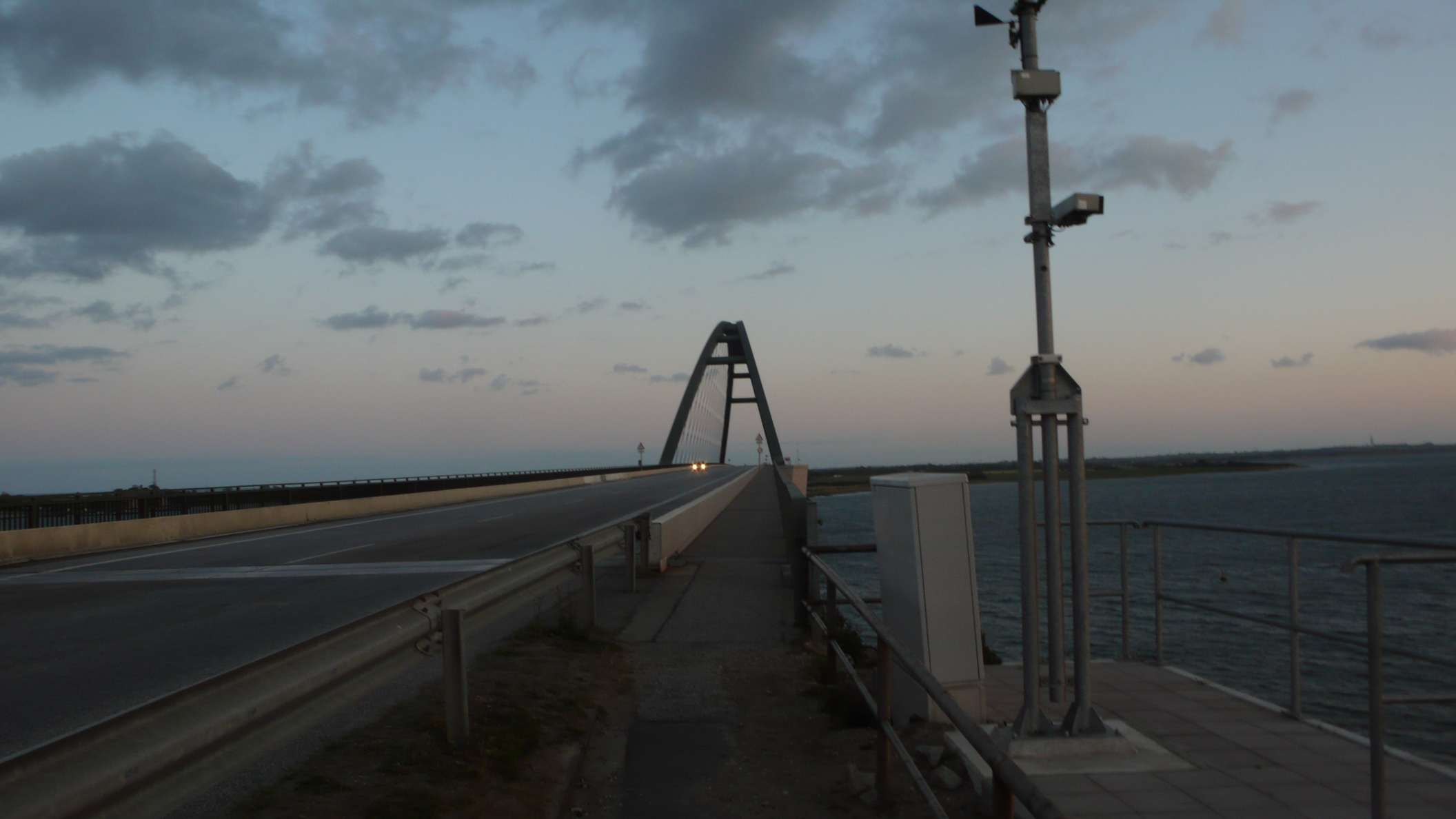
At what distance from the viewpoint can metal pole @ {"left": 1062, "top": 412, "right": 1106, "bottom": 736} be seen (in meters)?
5.34

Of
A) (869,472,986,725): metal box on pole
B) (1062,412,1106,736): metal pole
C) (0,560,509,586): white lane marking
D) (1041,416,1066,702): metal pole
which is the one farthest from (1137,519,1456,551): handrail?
(0,560,509,586): white lane marking

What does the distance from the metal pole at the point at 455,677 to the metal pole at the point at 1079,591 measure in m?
3.10

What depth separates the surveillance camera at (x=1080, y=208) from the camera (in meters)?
5.14

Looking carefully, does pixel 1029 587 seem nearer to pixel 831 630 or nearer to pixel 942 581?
pixel 942 581

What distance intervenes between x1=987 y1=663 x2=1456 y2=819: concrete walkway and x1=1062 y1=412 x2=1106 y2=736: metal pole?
373 millimetres

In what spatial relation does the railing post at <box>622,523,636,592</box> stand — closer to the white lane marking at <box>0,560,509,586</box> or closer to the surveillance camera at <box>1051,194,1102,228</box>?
the white lane marking at <box>0,560,509,586</box>

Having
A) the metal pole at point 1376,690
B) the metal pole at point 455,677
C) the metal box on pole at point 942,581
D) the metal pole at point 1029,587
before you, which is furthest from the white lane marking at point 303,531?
the metal pole at point 1376,690

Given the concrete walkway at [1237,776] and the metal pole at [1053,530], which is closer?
the concrete walkway at [1237,776]

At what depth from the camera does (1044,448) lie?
18.3 feet

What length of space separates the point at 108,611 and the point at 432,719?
664 cm

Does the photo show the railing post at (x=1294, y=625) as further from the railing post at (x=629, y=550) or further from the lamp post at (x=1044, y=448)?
the railing post at (x=629, y=550)

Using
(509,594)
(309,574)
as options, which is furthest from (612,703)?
(309,574)

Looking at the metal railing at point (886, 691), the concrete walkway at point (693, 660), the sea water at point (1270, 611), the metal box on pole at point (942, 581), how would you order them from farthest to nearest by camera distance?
the sea water at point (1270, 611), the metal box on pole at point (942, 581), the concrete walkway at point (693, 660), the metal railing at point (886, 691)

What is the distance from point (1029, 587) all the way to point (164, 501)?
927 inches
